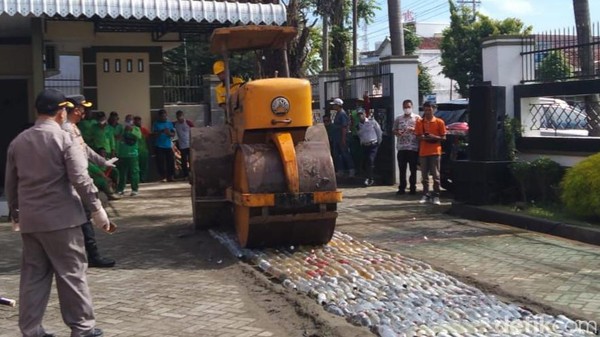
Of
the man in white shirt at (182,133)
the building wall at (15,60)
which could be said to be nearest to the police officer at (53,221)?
the building wall at (15,60)

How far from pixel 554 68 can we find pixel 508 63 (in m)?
0.86

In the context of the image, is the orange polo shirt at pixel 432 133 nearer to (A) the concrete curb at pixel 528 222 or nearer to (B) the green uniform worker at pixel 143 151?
→ (A) the concrete curb at pixel 528 222

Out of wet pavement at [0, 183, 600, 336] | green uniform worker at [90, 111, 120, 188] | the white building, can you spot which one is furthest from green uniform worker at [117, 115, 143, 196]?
the white building

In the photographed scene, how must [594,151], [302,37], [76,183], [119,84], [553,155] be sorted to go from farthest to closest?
[302,37] → [119,84] → [553,155] → [594,151] → [76,183]

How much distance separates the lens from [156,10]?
44.1ft

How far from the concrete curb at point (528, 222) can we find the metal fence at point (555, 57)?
212 centimetres

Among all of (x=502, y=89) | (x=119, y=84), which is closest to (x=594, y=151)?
(x=502, y=89)

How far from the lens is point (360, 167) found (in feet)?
56.3

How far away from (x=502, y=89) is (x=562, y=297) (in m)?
5.76

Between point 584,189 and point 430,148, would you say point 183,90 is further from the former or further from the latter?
point 584,189

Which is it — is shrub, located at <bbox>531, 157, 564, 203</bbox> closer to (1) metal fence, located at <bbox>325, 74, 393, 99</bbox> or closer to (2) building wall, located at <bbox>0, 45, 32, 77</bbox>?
(1) metal fence, located at <bbox>325, 74, 393, 99</bbox>

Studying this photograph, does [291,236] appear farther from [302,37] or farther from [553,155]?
[302,37]

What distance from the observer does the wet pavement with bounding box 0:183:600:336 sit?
640cm

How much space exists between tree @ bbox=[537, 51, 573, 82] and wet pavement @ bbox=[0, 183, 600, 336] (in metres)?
2.38
